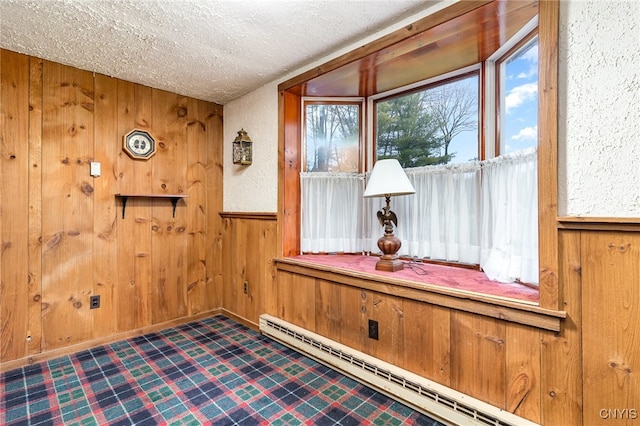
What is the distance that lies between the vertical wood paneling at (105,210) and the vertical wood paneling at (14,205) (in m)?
0.42

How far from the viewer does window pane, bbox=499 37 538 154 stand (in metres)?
1.75

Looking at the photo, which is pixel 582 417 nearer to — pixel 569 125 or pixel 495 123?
pixel 569 125

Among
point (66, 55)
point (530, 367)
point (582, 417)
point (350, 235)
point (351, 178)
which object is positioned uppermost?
point (66, 55)

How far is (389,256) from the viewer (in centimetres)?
211

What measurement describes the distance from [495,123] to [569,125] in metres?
0.74

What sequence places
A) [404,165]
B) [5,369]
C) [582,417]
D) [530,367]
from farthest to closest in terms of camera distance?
[404,165] < [5,369] < [530,367] < [582,417]

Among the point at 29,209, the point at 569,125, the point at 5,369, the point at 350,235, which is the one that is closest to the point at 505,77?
the point at 569,125

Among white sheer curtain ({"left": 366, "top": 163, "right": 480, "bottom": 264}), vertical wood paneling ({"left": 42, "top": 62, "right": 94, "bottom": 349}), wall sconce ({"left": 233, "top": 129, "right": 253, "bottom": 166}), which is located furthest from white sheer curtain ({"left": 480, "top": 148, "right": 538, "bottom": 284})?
vertical wood paneling ({"left": 42, "top": 62, "right": 94, "bottom": 349})

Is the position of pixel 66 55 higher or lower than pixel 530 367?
higher

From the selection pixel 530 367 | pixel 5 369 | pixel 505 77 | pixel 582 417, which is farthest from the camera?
pixel 5 369

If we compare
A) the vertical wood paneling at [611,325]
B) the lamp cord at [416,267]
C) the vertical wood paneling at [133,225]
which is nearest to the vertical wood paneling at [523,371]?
the vertical wood paneling at [611,325]

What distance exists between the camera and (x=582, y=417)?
1273mm

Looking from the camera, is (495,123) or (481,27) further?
(495,123)

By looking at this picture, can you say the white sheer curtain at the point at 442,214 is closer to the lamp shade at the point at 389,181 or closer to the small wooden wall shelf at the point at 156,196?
the lamp shade at the point at 389,181
